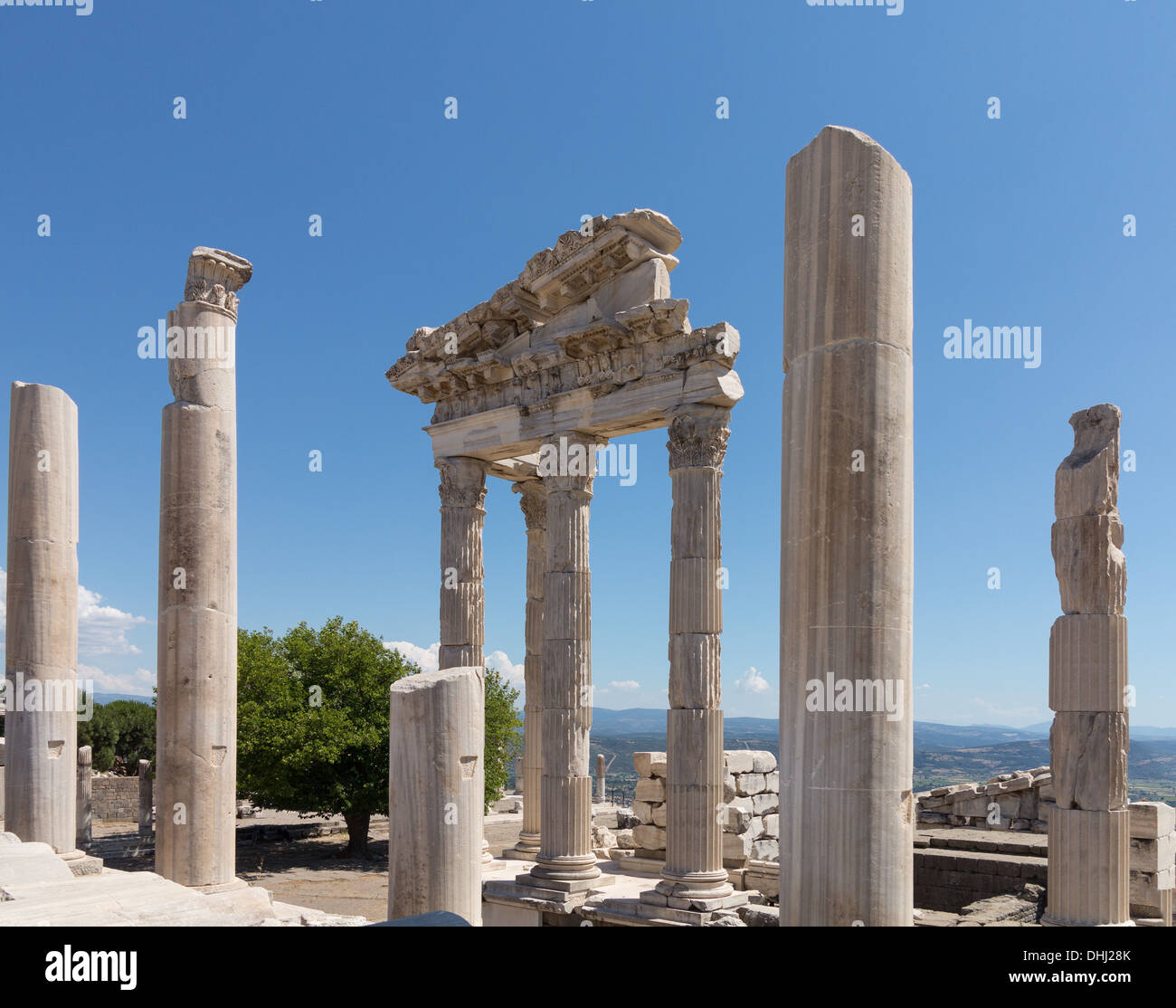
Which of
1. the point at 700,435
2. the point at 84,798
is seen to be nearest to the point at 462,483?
the point at 700,435

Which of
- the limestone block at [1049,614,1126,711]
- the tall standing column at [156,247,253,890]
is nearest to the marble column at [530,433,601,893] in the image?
the tall standing column at [156,247,253,890]

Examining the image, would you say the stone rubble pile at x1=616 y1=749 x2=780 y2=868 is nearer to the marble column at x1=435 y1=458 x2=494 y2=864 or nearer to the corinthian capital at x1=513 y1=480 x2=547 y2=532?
the marble column at x1=435 y1=458 x2=494 y2=864

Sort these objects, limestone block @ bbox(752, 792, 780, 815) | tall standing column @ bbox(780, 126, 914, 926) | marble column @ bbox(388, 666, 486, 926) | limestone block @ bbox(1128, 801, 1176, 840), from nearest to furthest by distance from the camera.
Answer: tall standing column @ bbox(780, 126, 914, 926) → marble column @ bbox(388, 666, 486, 926) → limestone block @ bbox(1128, 801, 1176, 840) → limestone block @ bbox(752, 792, 780, 815)

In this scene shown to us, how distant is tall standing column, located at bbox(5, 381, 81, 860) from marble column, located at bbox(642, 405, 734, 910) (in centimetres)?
917

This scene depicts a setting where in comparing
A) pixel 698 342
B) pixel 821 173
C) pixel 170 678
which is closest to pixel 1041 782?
pixel 698 342

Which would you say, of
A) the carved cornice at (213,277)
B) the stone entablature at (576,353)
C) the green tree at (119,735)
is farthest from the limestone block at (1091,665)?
the green tree at (119,735)

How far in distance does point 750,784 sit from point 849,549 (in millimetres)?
17221

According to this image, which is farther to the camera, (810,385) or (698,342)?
(698,342)

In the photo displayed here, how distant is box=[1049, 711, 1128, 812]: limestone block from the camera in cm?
1401

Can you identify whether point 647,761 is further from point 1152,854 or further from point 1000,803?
point 1152,854

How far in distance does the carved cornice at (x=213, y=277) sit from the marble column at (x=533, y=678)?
9823 millimetres

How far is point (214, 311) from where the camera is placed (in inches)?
504
